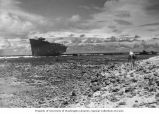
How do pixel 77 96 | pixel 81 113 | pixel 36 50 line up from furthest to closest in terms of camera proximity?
pixel 36 50
pixel 77 96
pixel 81 113

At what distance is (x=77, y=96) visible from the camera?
498 inches

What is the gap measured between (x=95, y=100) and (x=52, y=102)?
96.6 inches

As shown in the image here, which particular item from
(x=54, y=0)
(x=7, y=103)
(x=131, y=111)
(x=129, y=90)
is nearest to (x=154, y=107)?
(x=131, y=111)

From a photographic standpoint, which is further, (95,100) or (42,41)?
(42,41)

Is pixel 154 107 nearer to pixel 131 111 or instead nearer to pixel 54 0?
pixel 131 111

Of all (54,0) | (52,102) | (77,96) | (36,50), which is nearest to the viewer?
(52,102)

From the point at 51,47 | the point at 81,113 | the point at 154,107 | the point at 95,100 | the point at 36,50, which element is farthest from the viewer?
the point at 51,47

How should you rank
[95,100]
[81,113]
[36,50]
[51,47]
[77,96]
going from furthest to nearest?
[51,47]
[36,50]
[77,96]
[95,100]
[81,113]

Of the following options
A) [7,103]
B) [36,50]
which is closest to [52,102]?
[7,103]

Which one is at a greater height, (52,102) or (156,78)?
(156,78)

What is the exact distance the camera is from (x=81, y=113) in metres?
9.33

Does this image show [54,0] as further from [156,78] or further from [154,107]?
[154,107]

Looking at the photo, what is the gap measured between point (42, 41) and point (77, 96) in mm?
145672

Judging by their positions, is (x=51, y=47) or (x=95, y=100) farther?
(x=51, y=47)
